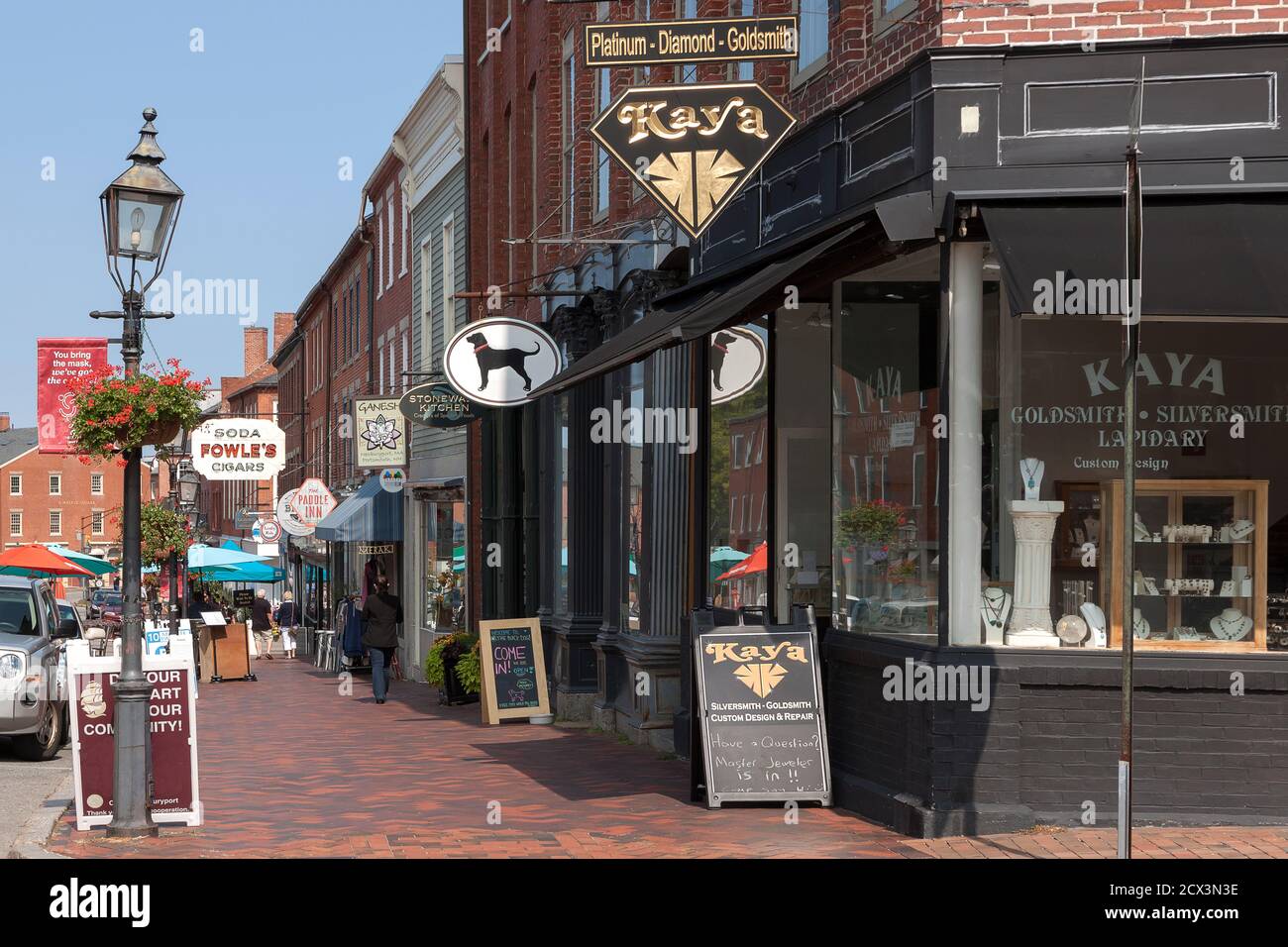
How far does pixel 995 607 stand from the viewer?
9617 mm

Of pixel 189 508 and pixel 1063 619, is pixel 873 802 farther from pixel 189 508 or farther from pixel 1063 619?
pixel 189 508

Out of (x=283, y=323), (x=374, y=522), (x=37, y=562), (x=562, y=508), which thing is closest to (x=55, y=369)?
(x=374, y=522)

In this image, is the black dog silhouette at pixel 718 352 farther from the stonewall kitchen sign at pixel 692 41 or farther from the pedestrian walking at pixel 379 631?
the pedestrian walking at pixel 379 631

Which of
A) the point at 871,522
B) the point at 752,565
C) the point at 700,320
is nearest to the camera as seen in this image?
the point at 700,320

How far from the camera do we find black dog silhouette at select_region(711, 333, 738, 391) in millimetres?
13953

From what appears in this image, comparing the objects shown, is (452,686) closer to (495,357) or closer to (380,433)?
(495,357)

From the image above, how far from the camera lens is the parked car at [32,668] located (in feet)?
49.7

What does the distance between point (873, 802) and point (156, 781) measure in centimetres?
424

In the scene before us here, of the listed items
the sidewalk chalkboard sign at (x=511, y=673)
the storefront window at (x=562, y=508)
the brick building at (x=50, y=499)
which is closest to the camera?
the sidewalk chalkboard sign at (x=511, y=673)

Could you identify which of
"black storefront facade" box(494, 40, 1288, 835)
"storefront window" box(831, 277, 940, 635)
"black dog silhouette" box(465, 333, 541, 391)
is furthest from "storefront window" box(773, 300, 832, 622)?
"black dog silhouette" box(465, 333, 541, 391)

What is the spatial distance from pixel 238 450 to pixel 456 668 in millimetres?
15314

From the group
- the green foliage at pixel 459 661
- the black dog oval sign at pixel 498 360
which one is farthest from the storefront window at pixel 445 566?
the black dog oval sign at pixel 498 360

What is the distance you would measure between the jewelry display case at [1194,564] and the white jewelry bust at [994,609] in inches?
21.4

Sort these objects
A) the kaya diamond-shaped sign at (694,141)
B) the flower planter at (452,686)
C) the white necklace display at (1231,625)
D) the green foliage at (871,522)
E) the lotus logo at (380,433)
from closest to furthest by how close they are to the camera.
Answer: the white necklace display at (1231,625), the green foliage at (871,522), the kaya diamond-shaped sign at (694,141), the flower planter at (452,686), the lotus logo at (380,433)
